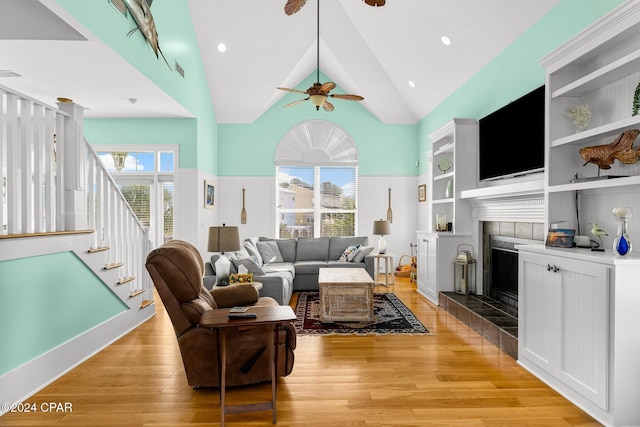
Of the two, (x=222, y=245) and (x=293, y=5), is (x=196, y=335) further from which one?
(x=293, y=5)

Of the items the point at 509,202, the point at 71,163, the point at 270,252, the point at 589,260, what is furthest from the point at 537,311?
the point at 270,252

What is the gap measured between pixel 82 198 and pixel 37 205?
2.00 feet

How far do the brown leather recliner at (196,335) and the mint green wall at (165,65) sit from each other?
2.42 metres

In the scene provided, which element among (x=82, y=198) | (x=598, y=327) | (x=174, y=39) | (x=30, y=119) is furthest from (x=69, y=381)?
(x=174, y=39)

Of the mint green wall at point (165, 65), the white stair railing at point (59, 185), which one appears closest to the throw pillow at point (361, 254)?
the mint green wall at point (165, 65)

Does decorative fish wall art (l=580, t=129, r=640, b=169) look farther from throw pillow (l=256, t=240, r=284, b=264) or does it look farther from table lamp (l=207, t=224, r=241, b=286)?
throw pillow (l=256, t=240, r=284, b=264)

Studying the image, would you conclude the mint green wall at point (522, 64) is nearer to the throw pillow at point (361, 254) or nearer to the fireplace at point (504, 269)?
the fireplace at point (504, 269)

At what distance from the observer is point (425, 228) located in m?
8.14

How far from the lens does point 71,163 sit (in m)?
3.61

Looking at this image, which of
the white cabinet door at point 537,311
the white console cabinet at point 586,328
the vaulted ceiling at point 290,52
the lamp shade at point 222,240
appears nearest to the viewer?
the white console cabinet at point 586,328

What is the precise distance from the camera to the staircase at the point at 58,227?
2816 millimetres

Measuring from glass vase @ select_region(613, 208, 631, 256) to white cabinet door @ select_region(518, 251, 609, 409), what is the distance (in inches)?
8.1

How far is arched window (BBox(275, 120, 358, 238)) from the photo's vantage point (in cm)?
856

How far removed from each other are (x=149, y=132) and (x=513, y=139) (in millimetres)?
5813
